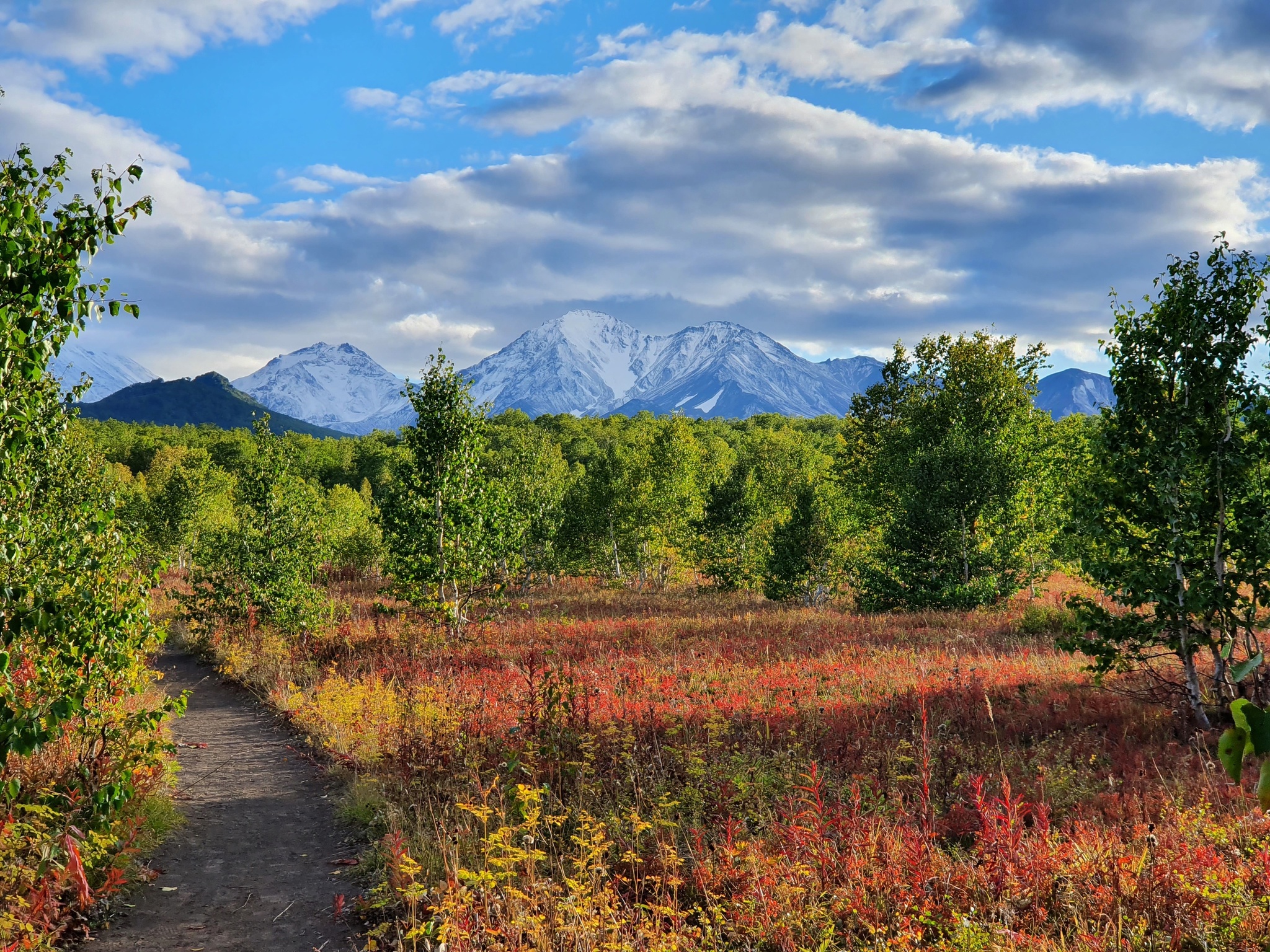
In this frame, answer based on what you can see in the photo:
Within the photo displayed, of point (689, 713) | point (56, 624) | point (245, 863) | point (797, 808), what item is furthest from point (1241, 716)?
point (689, 713)

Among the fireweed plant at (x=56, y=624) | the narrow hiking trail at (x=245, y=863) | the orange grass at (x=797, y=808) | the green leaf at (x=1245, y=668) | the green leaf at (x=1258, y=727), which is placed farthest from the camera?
the narrow hiking trail at (x=245, y=863)

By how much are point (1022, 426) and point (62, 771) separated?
100 feet

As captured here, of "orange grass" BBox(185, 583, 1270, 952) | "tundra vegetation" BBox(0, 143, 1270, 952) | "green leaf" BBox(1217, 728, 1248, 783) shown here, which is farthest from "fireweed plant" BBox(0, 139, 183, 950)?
"green leaf" BBox(1217, 728, 1248, 783)

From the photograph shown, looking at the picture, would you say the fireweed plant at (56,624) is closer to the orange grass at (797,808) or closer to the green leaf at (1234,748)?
the orange grass at (797,808)

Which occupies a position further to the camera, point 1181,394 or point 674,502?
point 674,502

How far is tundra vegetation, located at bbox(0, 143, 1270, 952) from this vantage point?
6.04 meters

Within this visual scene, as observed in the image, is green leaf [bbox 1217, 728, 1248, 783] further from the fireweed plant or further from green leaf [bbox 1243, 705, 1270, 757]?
the fireweed plant

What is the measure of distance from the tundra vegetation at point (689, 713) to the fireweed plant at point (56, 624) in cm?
5

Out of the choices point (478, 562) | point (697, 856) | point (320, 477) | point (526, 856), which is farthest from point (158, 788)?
point (320, 477)

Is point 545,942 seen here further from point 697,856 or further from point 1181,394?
point 1181,394

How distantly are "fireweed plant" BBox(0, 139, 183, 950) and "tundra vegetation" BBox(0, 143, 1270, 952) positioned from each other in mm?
46

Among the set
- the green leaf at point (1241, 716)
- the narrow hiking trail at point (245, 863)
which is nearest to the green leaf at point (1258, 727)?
the green leaf at point (1241, 716)

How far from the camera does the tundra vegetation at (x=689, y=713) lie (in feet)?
19.8

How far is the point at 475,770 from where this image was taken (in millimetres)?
10000
